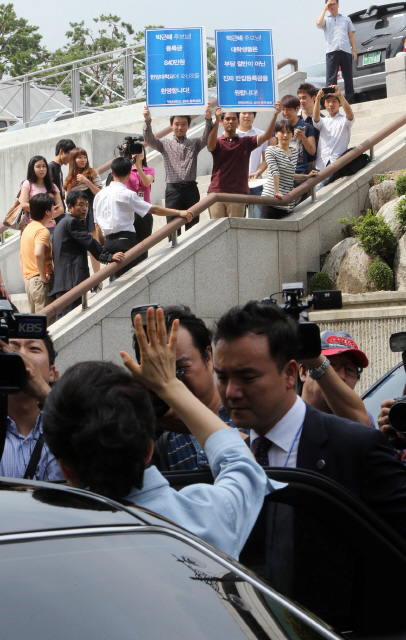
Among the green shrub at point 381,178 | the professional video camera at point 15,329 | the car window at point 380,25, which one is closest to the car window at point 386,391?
the professional video camera at point 15,329

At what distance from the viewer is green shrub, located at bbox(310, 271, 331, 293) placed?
11.1 meters

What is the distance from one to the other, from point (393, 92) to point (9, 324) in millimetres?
14887

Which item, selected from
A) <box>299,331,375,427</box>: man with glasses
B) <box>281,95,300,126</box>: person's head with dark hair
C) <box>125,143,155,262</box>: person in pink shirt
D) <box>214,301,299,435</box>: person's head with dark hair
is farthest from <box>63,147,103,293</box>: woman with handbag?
<box>214,301,299,435</box>: person's head with dark hair

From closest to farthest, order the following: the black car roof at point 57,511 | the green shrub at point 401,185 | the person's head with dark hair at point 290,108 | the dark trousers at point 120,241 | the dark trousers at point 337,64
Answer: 1. the black car roof at point 57,511
2. the dark trousers at point 120,241
3. the person's head with dark hair at point 290,108
4. the green shrub at point 401,185
5. the dark trousers at point 337,64

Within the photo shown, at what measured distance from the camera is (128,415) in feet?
6.81

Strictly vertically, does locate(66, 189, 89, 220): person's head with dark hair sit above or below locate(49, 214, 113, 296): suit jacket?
above

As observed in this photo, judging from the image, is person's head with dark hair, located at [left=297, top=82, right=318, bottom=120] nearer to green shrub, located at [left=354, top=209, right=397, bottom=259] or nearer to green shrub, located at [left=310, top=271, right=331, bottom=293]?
green shrub, located at [left=354, top=209, right=397, bottom=259]

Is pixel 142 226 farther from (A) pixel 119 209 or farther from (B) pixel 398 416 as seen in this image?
(B) pixel 398 416

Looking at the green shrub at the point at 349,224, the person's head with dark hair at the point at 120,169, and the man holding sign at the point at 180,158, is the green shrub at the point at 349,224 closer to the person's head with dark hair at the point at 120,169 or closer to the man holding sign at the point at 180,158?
the man holding sign at the point at 180,158

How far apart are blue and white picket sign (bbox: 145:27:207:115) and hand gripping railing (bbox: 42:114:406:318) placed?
3.85 feet

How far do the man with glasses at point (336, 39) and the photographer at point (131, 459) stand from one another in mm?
13164

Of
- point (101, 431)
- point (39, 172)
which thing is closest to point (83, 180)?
point (39, 172)

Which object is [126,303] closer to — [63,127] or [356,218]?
[356,218]

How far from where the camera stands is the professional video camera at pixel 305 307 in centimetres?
318
